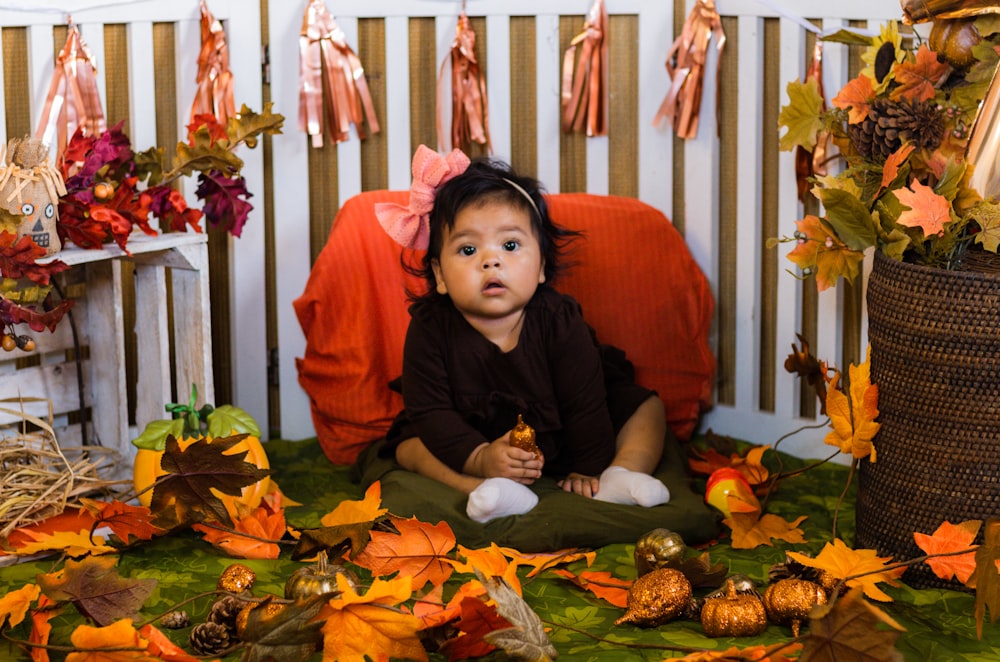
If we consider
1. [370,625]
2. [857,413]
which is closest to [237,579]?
[370,625]

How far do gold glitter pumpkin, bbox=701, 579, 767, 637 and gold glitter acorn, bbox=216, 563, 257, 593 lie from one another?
543mm

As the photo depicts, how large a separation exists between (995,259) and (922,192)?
0.14m

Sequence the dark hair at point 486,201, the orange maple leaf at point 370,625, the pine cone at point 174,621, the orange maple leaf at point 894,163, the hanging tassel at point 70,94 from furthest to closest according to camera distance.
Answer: the hanging tassel at point 70,94
the dark hair at point 486,201
the orange maple leaf at point 894,163
the pine cone at point 174,621
the orange maple leaf at point 370,625

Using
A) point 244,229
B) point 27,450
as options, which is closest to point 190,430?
point 27,450

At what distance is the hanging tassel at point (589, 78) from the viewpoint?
7.20ft

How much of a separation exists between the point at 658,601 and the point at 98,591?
2.05 feet

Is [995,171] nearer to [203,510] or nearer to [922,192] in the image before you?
[922,192]

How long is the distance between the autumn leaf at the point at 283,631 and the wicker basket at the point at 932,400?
0.79 metres

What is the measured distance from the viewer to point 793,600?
136 cm

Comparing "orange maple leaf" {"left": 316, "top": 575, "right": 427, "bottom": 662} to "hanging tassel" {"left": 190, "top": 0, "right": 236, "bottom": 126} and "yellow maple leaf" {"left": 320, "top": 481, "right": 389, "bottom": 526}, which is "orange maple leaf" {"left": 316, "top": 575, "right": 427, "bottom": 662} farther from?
"hanging tassel" {"left": 190, "top": 0, "right": 236, "bottom": 126}

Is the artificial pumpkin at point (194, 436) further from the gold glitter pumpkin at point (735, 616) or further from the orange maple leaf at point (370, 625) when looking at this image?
the gold glitter pumpkin at point (735, 616)

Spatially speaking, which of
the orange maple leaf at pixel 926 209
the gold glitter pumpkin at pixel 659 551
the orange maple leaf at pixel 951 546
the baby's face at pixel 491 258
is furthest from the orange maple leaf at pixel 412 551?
the orange maple leaf at pixel 926 209

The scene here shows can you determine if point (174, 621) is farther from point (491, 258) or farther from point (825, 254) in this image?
point (825, 254)

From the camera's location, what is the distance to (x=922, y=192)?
1.45m
